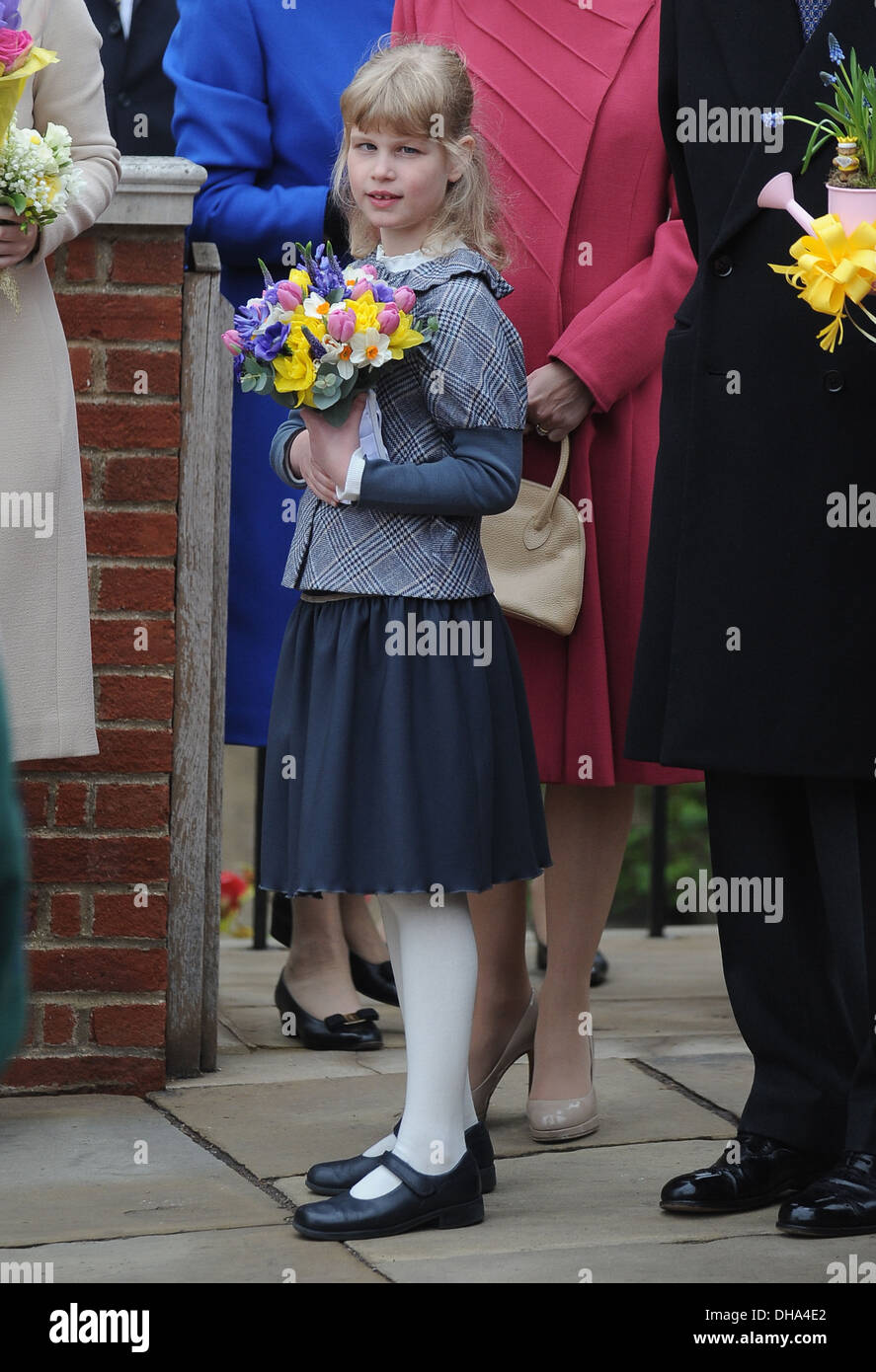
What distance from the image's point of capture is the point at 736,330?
2.79m

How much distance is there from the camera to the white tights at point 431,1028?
107 inches

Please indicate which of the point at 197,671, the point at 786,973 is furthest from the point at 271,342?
the point at 786,973

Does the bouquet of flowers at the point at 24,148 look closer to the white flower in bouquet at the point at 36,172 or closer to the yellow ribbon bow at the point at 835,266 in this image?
the white flower in bouquet at the point at 36,172

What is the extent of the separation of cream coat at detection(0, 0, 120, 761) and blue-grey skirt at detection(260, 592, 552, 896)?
0.62 meters

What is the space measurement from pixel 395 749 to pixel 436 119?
0.90 metres

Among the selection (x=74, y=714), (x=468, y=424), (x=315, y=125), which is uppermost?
(x=315, y=125)

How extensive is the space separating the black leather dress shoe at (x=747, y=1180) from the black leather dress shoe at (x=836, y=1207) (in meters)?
0.10

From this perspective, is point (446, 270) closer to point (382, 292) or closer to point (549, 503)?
point (382, 292)

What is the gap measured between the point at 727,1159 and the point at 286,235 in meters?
1.94

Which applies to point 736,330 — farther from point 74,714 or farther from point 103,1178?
point 103,1178

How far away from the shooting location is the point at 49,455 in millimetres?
3186

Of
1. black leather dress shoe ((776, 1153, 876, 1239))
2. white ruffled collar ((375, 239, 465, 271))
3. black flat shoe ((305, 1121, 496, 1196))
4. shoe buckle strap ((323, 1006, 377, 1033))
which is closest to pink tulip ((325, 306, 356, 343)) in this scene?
white ruffled collar ((375, 239, 465, 271))

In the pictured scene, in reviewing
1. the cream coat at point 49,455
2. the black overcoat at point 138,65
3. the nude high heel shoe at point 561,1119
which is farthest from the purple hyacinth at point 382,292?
the black overcoat at point 138,65

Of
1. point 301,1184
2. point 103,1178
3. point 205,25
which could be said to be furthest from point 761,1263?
point 205,25
